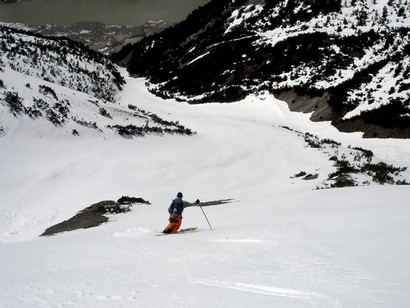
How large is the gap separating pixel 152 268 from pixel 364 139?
32.3m

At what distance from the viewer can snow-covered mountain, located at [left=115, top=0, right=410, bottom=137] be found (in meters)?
36.9

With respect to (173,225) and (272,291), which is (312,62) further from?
(272,291)

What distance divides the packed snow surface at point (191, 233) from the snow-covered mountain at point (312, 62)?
1280 cm

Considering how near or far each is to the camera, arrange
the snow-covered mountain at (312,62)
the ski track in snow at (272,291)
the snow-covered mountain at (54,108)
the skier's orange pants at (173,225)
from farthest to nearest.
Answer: the snow-covered mountain at (312,62), the snow-covered mountain at (54,108), the skier's orange pants at (173,225), the ski track in snow at (272,291)

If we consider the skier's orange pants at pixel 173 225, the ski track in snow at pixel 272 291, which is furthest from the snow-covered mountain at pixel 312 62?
the ski track in snow at pixel 272 291

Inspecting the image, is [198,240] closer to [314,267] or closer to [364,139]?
[314,267]

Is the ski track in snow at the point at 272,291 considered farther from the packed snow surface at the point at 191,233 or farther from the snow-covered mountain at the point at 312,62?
the snow-covered mountain at the point at 312,62

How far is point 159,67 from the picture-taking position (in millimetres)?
84438

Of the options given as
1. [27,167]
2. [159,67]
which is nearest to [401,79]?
[27,167]

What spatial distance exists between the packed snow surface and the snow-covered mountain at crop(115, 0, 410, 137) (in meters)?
12.8

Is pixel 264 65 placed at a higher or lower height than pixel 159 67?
lower

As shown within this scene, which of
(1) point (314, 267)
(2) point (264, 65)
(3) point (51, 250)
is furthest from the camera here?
(2) point (264, 65)

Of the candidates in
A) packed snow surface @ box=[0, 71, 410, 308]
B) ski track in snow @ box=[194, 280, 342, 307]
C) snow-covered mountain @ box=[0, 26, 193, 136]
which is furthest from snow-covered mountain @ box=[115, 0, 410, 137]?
ski track in snow @ box=[194, 280, 342, 307]

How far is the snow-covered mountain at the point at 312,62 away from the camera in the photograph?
36.9 meters
